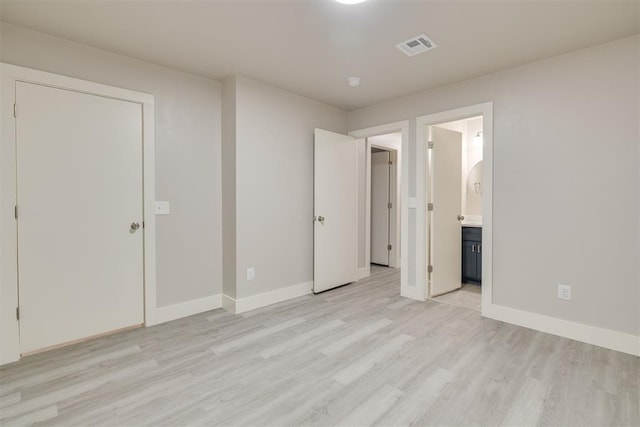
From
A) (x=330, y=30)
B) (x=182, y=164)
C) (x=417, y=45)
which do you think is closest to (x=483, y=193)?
(x=417, y=45)

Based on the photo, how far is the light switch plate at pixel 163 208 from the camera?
2.93 m

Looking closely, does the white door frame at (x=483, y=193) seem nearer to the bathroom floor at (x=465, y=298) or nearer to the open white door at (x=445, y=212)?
the open white door at (x=445, y=212)

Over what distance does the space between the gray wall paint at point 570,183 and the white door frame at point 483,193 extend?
0.05 metres

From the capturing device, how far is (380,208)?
571cm

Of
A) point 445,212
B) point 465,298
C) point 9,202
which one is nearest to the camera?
point 9,202

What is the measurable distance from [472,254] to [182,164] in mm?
3784

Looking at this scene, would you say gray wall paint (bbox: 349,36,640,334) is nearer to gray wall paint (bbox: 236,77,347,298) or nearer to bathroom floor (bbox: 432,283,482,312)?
bathroom floor (bbox: 432,283,482,312)

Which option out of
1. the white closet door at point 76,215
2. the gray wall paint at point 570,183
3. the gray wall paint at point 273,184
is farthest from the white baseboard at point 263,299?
the gray wall paint at point 570,183

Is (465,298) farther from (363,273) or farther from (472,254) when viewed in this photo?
(363,273)

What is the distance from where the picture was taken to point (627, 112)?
94.1 inches

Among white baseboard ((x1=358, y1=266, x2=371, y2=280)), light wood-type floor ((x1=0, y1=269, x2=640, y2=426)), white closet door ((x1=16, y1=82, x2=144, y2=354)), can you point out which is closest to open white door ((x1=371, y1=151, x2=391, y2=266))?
white baseboard ((x1=358, y1=266, x2=371, y2=280))

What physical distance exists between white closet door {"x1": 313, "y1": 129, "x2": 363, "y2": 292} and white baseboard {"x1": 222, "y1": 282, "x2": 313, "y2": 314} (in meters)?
0.20

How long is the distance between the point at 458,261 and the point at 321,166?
2.17 meters

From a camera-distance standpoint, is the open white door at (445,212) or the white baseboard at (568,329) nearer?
the white baseboard at (568,329)
